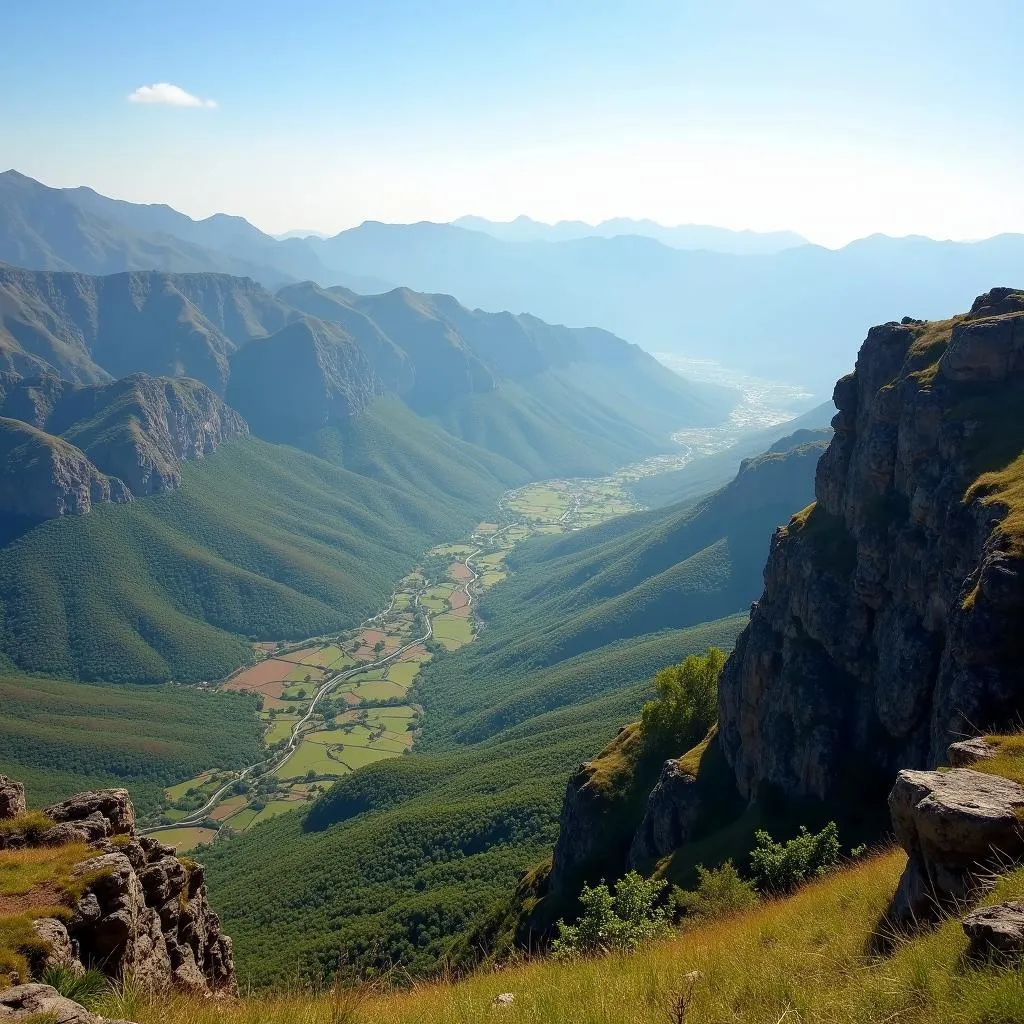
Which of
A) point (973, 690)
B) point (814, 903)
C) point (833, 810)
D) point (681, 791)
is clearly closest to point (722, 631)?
point (681, 791)

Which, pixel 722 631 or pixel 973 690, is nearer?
pixel 973 690

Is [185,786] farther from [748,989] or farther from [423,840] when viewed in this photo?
[748,989]

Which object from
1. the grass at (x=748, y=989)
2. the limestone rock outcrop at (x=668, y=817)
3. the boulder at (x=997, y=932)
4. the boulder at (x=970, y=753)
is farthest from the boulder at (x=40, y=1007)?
the limestone rock outcrop at (x=668, y=817)

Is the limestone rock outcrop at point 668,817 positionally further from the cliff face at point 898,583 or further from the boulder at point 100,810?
the boulder at point 100,810

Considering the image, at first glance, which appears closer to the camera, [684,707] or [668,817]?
[668,817]

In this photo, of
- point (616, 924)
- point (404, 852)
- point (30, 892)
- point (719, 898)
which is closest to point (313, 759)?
point (404, 852)

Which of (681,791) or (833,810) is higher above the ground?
(833,810)

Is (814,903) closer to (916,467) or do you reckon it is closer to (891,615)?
(891,615)
